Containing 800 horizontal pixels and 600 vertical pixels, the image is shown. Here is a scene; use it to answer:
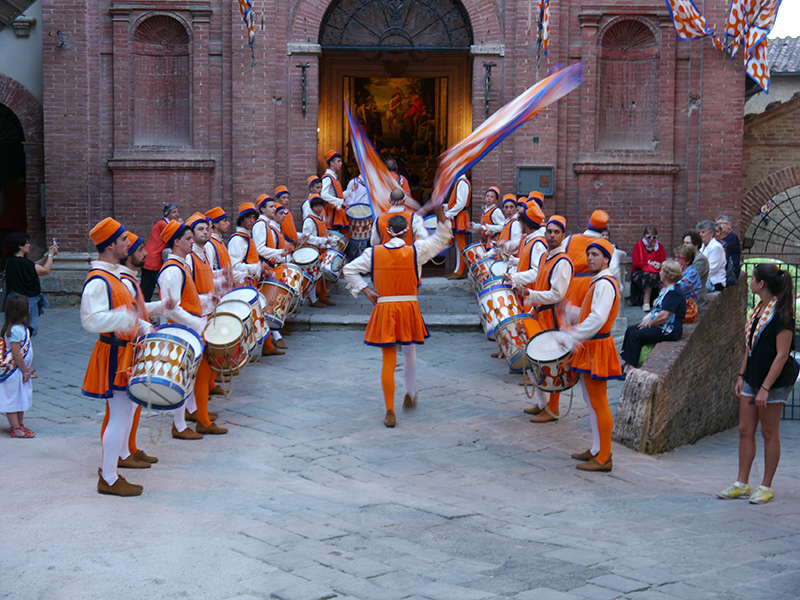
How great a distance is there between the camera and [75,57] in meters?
15.4

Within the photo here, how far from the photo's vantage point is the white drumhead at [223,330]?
7578mm

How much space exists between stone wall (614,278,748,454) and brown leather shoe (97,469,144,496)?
437 centimetres

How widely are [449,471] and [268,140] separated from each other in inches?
381

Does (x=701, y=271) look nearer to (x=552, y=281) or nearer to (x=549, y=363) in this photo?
(x=552, y=281)

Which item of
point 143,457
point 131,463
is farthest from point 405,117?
point 131,463

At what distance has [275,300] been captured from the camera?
1013cm

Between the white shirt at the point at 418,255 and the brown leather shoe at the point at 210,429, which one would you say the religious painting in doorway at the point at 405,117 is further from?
the brown leather shoe at the point at 210,429

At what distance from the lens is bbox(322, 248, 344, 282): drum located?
473 inches

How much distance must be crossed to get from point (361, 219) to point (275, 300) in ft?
13.0

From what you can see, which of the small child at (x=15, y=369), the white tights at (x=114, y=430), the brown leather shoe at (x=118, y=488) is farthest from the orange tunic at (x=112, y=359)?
the small child at (x=15, y=369)

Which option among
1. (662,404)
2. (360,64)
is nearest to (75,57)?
(360,64)

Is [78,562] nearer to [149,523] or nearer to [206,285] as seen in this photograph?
[149,523]

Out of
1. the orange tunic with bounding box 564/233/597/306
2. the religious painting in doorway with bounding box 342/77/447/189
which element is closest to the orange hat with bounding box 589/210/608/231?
the orange tunic with bounding box 564/233/597/306

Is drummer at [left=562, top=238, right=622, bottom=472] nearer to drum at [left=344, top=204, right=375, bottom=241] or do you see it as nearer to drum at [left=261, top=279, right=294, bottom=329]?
drum at [left=261, top=279, right=294, bottom=329]
